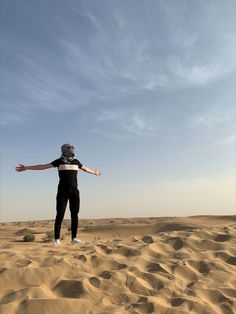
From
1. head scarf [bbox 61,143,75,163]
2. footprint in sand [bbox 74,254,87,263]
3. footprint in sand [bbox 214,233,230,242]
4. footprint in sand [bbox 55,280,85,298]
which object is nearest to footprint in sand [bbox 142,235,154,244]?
footprint in sand [bbox 214,233,230,242]

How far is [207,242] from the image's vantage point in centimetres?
736

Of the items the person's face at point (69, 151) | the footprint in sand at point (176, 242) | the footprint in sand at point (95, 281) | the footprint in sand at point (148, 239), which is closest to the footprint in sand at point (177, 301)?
the footprint in sand at point (95, 281)

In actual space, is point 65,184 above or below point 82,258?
above

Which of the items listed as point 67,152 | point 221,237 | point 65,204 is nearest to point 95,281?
point 65,204

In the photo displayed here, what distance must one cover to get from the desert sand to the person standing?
1.17m

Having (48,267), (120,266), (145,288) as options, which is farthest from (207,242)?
(48,267)

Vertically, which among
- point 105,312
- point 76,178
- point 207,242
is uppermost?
point 76,178

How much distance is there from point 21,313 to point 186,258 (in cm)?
308

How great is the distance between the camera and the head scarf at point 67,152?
845 cm

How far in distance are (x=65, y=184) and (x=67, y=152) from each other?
2.23 ft

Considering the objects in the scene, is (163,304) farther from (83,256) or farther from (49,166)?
(49,166)

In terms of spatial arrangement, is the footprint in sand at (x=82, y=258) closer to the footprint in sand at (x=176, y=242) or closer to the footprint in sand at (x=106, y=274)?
the footprint in sand at (x=106, y=274)

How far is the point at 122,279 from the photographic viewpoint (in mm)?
5121

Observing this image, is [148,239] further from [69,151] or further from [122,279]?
[122,279]
